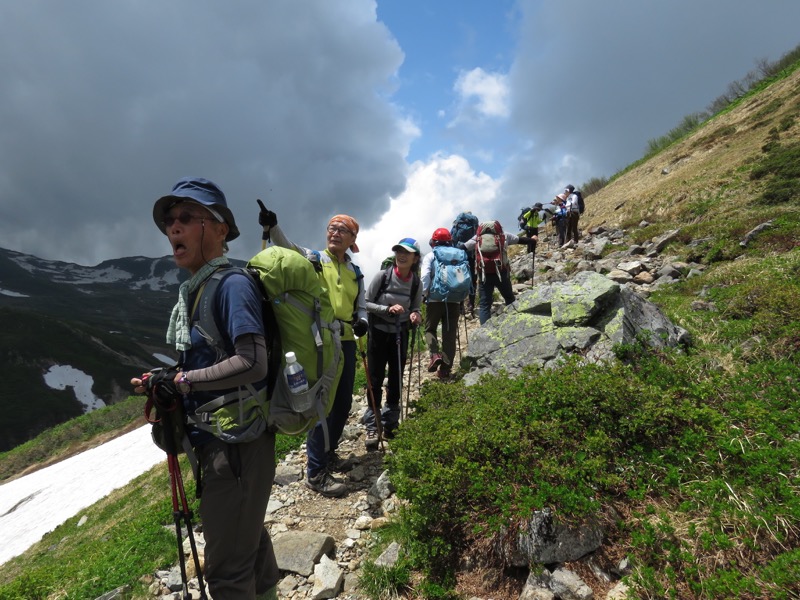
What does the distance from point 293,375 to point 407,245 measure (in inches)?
157

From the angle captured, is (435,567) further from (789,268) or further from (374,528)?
(789,268)

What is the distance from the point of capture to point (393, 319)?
6457 millimetres

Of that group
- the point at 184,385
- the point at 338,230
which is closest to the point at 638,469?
the point at 184,385

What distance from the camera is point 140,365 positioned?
10450 cm

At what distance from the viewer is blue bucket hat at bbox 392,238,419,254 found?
21.2ft

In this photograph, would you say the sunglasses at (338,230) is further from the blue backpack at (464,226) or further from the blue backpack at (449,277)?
the blue backpack at (464,226)

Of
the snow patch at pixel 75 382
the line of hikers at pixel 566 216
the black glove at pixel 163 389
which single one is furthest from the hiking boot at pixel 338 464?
the snow patch at pixel 75 382

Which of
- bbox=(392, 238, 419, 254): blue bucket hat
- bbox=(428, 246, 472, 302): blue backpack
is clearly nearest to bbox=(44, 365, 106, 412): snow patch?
bbox=(428, 246, 472, 302): blue backpack

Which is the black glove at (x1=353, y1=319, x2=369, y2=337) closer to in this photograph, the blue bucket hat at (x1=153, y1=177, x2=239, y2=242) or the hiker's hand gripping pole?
the hiker's hand gripping pole

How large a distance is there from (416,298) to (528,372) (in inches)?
87.9

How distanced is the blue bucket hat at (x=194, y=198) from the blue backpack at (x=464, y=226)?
887 centimetres

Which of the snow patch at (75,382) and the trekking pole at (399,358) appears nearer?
the trekking pole at (399,358)

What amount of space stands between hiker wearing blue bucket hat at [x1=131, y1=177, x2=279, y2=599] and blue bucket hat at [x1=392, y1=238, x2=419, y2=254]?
3.89 m

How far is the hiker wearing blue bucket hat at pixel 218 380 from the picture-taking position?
99.4 inches
